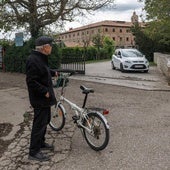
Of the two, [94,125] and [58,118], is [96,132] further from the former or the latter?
[58,118]

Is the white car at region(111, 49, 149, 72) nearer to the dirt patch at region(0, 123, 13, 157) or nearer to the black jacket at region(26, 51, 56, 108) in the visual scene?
the dirt patch at region(0, 123, 13, 157)

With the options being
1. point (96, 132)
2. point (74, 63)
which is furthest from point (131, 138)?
point (74, 63)

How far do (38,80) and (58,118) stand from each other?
184 centimetres

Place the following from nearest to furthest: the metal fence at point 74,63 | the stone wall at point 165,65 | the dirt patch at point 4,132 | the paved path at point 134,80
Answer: the dirt patch at point 4,132 < the paved path at point 134,80 < the stone wall at point 165,65 < the metal fence at point 74,63

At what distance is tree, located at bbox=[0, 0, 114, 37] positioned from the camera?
740 inches

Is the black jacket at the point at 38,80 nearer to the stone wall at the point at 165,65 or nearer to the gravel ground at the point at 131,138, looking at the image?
the gravel ground at the point at 131,138

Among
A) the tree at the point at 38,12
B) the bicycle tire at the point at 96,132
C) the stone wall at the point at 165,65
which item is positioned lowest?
the bicycle tire at the point at 96,132

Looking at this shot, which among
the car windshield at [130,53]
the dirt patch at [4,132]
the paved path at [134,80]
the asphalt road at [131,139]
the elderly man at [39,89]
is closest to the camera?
the asphalt road at [131,139]

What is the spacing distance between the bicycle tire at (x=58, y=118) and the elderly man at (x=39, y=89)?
1303 millimetres

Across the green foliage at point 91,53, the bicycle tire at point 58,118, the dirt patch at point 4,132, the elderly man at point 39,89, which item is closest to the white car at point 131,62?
the dirt patch at point 4,132

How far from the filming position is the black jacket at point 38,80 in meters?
4.90

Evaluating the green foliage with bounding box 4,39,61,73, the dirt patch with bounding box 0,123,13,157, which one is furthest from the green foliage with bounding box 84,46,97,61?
the dirt patch with bounding box 0,123,13,157

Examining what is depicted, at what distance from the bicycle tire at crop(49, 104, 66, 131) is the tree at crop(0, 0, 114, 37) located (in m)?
12.9

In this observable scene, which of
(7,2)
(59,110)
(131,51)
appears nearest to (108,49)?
(131,51)
